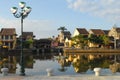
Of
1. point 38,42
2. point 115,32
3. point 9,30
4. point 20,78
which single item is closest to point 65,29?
point 38,42

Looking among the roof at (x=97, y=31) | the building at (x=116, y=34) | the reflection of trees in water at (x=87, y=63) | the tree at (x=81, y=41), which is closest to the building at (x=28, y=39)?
the tree at (x=81, y=41)

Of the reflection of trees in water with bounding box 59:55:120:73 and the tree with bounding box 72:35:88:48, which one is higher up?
the tree with bounding box 72:35:88:48

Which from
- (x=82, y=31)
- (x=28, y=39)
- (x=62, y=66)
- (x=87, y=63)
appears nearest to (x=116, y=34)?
(x=82, y=31)

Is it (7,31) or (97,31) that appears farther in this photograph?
(97,31)

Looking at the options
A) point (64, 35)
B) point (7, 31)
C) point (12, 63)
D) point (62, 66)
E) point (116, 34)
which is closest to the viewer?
point (62, 66)

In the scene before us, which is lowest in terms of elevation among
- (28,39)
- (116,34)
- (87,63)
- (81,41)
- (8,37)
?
(87,63)

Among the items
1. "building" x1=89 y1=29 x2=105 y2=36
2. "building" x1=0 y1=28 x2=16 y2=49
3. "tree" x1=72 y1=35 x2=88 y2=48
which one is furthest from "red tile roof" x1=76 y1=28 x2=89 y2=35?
"building" x1=0 y1=28 x2=16 y2=49

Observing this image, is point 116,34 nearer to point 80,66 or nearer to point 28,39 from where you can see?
point 28,39

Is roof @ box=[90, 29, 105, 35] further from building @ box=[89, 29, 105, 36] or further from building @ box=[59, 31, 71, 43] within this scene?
building @ box=[59, 31, 71, 43]

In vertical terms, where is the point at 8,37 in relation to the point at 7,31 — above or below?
below

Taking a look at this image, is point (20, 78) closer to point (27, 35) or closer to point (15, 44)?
point (15, 44)

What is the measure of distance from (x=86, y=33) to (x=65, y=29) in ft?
94.3

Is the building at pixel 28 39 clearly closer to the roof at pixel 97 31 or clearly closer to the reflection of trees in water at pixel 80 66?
the roof at pixel 97 31

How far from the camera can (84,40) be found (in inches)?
3708
